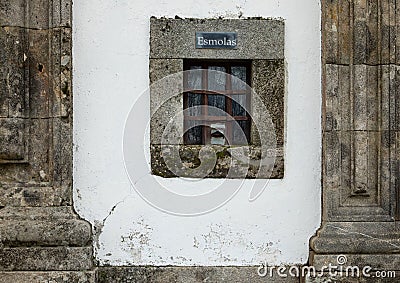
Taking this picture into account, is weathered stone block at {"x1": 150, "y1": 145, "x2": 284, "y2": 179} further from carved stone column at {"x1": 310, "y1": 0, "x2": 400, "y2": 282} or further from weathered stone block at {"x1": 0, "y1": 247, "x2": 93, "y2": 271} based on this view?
weathered stone block at {"x1": 0, "y1": 247, "x2": 93, "y2": 271}

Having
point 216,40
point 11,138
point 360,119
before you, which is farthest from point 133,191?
point 360,119

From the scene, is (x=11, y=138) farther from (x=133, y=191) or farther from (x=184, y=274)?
(x=184, y=274)

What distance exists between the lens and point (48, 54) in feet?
15.5

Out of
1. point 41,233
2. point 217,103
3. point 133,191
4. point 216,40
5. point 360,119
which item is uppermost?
point 216,40

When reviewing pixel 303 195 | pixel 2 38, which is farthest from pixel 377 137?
pixel 2 38

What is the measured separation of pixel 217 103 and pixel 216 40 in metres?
0.51

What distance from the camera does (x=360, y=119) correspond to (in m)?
4.78

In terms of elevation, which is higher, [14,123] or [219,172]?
[14,123]

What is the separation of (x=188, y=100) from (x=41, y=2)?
1.37 meters

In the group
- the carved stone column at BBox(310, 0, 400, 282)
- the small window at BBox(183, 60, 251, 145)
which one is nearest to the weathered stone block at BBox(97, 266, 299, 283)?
the carved stone column at BBox(310, 0, 400, 282)

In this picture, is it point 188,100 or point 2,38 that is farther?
point 188,100

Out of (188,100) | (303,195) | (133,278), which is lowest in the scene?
(133,278)

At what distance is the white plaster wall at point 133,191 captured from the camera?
483 cm

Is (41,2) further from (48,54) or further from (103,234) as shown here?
(103,234)
